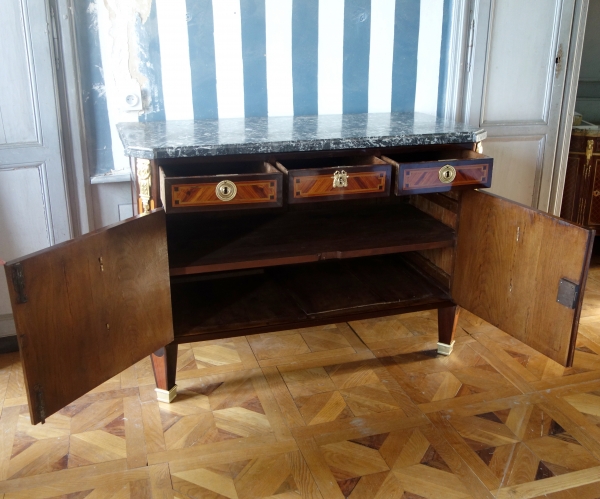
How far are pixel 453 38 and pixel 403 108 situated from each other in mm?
316

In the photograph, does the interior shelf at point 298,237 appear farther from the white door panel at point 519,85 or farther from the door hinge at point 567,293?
the white door panel at point 519,85

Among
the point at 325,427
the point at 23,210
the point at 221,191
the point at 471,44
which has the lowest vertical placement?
the point at 325,427

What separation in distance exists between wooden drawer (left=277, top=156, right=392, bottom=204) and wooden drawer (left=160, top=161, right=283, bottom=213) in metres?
0.05

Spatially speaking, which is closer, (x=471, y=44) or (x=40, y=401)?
(x=40, y=401)

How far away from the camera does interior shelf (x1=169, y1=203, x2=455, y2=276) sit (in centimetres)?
171

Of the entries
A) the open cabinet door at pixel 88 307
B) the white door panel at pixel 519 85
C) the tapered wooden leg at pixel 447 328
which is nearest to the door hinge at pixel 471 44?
the white door panel at pixel 519 85

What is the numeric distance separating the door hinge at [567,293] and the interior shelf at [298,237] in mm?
440

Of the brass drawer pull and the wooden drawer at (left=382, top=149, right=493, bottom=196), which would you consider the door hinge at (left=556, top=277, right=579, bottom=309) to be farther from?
the brass drawer pull

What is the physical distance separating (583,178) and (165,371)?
7.28ft

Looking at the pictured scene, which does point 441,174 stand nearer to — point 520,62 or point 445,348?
point 445,348

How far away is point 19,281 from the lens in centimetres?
119

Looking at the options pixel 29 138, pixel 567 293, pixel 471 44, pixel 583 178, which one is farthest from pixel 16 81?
pixel 583 178

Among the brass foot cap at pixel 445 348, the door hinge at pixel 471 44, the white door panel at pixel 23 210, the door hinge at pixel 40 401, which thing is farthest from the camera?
the door hinge at pixel 471 44

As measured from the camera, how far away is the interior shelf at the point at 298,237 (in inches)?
67.5
